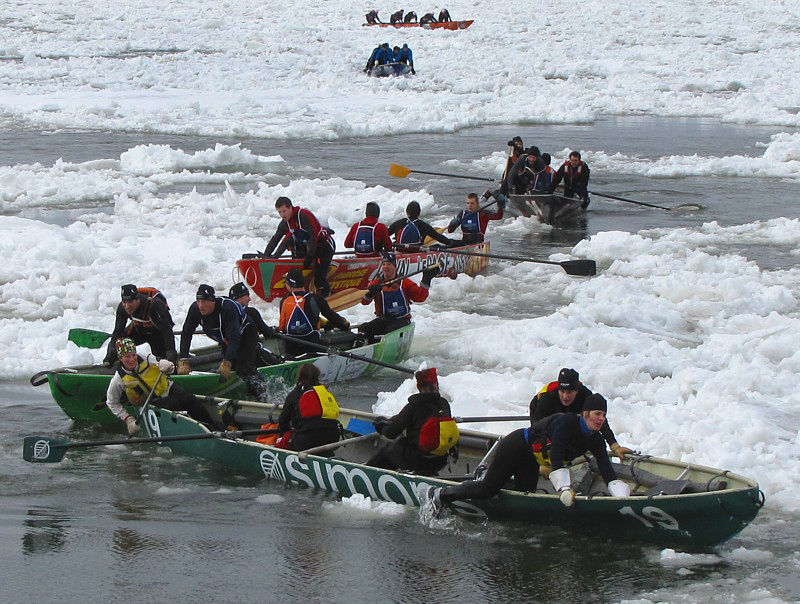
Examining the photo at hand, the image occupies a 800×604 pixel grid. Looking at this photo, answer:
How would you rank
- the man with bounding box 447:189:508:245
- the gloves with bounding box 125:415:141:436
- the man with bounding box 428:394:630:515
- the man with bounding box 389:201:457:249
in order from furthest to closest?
1. the man with bounding box 447:189:508:245
2. the man with bounding box 389:201:457:249
3. the gloves with bounding box 125:415:141:436
4. the man with bounding box 428:394:630:515

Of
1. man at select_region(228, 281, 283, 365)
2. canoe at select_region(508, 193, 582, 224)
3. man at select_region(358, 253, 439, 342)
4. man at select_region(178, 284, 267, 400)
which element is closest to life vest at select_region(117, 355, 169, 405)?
man at select_region(178, 284, 267, 400)

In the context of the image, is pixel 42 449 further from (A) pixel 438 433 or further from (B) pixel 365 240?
(B) pixel 365 240

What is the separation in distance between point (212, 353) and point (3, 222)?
28.1ft

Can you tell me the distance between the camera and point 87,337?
497 inches

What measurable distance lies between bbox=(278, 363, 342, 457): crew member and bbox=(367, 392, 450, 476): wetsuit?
54 centimetres

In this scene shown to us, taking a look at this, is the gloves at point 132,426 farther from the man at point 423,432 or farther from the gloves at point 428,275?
the gloves at point 428,275

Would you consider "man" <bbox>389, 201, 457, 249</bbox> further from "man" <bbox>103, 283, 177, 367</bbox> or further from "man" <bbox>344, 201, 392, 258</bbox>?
"man" <bbox>103, 283, 177, 367</bbox>

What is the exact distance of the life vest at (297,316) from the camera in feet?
41.9

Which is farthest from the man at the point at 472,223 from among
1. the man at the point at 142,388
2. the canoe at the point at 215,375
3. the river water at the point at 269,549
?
the river water at the point at 269,549

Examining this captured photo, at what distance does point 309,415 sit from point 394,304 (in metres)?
4.08

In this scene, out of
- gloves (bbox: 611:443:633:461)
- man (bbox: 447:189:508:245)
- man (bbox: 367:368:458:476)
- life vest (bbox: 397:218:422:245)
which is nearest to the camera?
gloves (bbox: 611:443:633:461)

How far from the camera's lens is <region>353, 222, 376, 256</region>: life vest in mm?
16188

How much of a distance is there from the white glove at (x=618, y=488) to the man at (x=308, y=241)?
7.36 m

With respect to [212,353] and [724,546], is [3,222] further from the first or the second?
[724,546]
